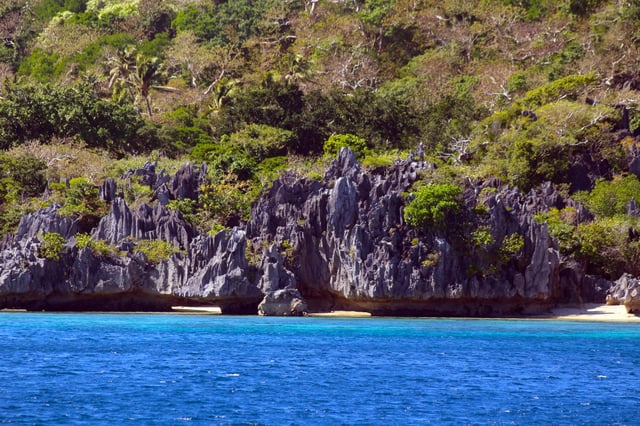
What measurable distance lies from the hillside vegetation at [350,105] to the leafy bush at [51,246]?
12.7 ft

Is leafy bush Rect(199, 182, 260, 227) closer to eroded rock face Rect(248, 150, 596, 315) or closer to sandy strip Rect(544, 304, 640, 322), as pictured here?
eroded rock face Rect(248, 150, 596, 315)

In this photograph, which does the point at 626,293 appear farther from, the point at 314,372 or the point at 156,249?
the point at 314,372

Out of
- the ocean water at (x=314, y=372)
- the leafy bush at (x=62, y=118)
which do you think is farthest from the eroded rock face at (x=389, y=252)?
the leafy bush at (x=62, y=118)

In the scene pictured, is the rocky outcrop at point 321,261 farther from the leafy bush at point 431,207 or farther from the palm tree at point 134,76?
the palm tree at point 134,76

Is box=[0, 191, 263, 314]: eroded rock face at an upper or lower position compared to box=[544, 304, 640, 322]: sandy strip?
upper

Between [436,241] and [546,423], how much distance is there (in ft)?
93.6

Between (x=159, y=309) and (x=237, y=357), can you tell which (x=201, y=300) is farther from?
(x=237, y=357)

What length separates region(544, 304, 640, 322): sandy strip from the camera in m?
53.6

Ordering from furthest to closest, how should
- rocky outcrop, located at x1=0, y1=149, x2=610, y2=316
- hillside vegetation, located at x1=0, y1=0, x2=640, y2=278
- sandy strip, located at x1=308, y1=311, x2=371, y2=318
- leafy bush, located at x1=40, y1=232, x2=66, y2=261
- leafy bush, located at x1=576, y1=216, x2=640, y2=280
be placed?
hillside vegetation, located at x1=0, y1=0, x2=640, y2=278 < leafy bush, located at x1=576, y1=216, x2=640, y2=280 < sandy strip, located at x1=308, y1=311, x2=371, y2=318 < leafy bush, located at x1=40, y1=232, x2=66, y2=261 < rocky outcrop, located at x1=0, y1=149, x2=610, y2=316

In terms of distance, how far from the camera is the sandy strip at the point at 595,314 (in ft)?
176

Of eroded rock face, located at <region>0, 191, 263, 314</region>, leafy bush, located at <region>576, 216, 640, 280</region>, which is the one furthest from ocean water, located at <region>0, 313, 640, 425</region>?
leafy bush, located at <region>576, 216, 640, 280</region>

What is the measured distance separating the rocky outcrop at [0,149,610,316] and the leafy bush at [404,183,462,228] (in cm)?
64

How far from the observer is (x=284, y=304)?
2132 inches

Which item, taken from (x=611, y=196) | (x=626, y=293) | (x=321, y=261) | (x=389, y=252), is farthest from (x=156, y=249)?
(x=611, y=196)
